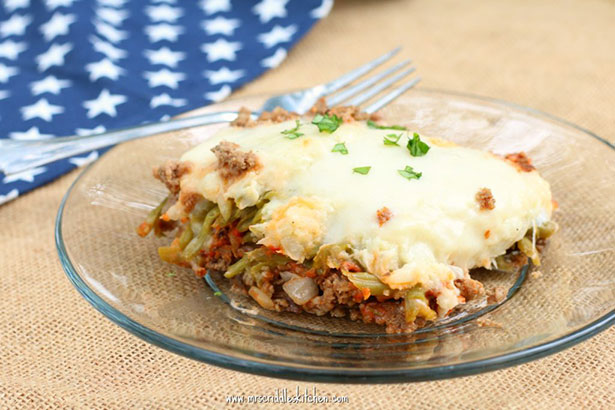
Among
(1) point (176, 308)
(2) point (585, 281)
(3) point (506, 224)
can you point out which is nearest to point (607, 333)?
(2) point (585, 281)

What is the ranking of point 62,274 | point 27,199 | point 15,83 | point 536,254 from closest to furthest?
1. point 536,254
2. point 62,274
3. point 27,199
4. point 15,83

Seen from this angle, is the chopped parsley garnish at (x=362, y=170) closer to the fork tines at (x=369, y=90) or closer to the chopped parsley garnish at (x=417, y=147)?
the chopped parsley garnish at (x=417, y=147)

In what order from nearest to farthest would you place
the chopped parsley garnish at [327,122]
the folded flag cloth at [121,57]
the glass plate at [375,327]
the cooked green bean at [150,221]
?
the glass plate at [375,327] → the chopped parsley garnish at [327,122] → the cooked green bean at [150,221] → the folded flag cloth at [121,57]

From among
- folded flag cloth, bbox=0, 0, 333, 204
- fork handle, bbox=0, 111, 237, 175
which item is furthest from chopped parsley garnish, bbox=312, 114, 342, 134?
folded flag cloth, bbox=0, 0, 333, 204

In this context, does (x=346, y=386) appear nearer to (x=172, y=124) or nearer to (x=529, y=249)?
(x=529, y=249)

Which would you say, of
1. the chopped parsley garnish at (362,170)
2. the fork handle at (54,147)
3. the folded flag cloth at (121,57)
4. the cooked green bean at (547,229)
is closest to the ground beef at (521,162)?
the cooked green bean at (547,229)

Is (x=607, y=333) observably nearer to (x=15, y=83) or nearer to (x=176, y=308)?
(x=176, y=308)

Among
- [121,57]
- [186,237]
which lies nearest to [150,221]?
[186,237]
